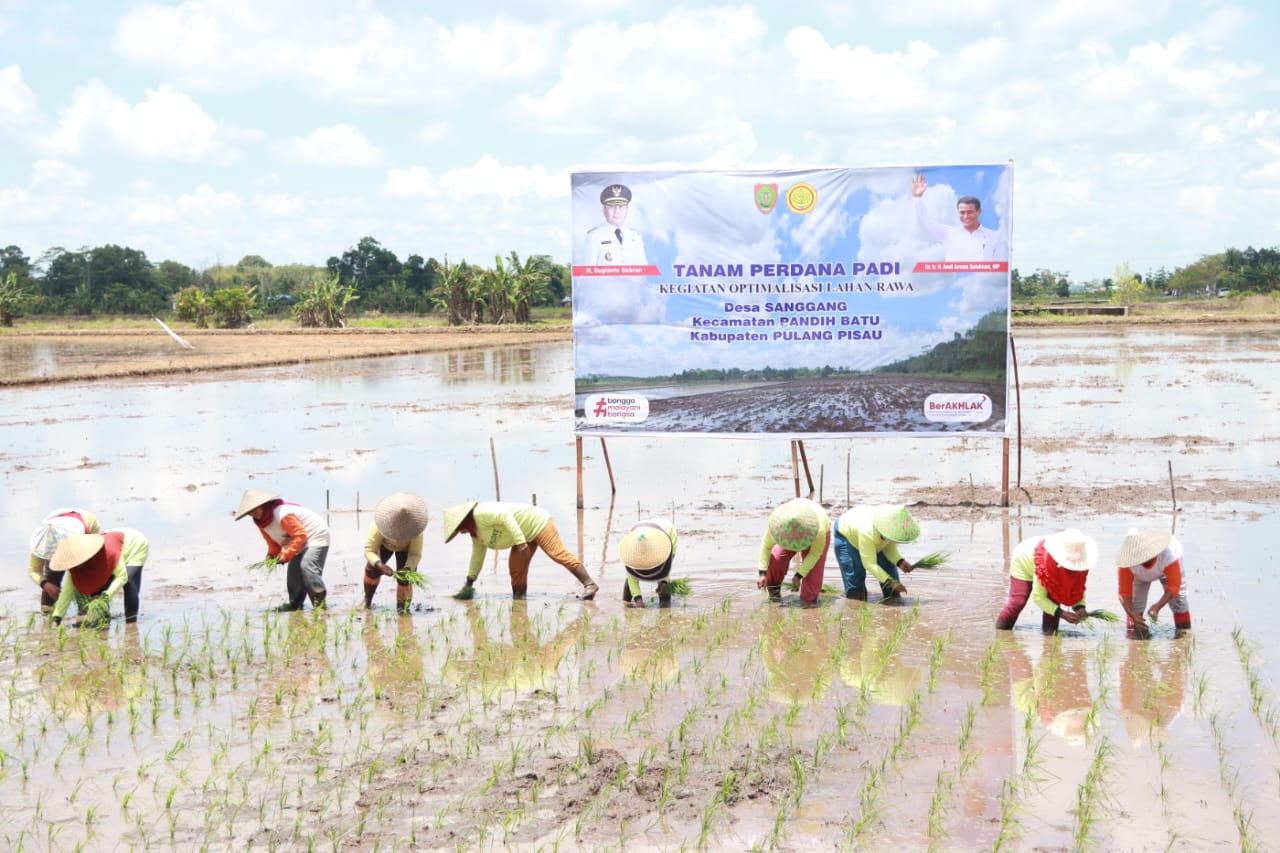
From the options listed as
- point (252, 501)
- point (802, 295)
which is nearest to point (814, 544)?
point (252, 501)

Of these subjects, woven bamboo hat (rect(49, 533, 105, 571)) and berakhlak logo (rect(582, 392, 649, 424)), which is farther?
berakhlak logo (rect(582, 392, 649, 424))

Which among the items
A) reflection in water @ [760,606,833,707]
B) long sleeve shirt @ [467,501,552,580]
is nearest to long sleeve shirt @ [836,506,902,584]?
reflection in water @ [760,606,833,707]

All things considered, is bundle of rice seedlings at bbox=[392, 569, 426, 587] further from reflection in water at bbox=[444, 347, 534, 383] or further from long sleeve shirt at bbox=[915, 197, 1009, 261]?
reflection in water at bbox=[444, 347, 534, 383]

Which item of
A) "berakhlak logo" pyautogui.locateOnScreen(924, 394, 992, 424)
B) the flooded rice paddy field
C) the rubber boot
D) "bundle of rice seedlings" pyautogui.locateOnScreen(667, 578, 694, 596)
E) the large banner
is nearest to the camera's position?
the flooded rice paddy field

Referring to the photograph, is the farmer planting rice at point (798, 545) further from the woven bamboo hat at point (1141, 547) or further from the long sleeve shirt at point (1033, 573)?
the woven bamboo hat at point (1141, 547)

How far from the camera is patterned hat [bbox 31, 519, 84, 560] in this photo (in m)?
9.28

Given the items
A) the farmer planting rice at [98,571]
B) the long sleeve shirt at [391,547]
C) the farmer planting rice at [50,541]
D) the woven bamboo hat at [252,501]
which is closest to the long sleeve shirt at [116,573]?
the farmer planting rice at [98,571]

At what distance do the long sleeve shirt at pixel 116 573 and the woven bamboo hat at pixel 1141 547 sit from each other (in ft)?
22.7

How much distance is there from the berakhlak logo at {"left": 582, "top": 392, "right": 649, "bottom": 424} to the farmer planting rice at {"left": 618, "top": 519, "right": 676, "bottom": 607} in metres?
4.18

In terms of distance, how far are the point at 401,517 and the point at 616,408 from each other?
15.4 feet

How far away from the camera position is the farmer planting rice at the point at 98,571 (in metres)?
9.05

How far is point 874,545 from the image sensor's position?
31.2 ft

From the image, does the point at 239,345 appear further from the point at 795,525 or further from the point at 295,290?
the point at 795,525

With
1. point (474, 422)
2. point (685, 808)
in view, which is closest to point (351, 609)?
point (685, 808)
